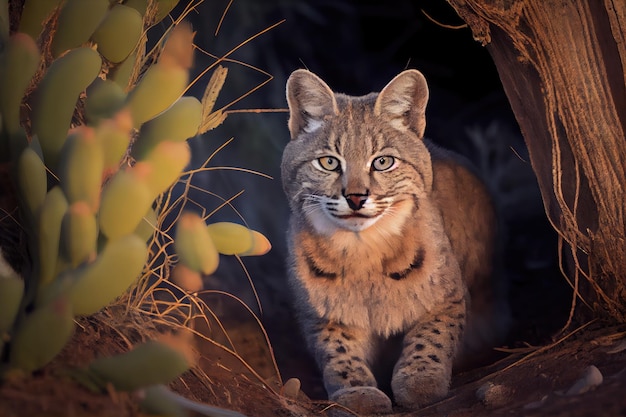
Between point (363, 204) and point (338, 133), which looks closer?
point (363, 204)

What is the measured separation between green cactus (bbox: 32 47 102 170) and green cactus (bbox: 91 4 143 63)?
239 mm

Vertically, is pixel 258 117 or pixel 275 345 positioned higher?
pixel 258 117

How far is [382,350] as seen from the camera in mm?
3912

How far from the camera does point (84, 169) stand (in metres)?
2.11

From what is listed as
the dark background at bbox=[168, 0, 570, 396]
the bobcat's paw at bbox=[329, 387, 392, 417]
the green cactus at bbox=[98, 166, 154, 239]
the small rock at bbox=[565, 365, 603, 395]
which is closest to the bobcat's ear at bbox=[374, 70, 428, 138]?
the dark background at bbox=[168, 0, 570, 396]

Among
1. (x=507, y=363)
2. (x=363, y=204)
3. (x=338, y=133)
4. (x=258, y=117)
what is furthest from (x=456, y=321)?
(x=258, y=117)

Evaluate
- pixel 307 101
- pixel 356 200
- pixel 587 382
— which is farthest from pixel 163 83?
pixel 587 382

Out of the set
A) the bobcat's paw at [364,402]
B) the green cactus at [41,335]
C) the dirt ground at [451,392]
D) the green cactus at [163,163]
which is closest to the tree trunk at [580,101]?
the dirt ground at [451,392]

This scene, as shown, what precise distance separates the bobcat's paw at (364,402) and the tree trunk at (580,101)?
104cm

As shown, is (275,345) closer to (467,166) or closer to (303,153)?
(303,153)

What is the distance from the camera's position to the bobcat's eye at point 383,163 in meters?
3.58

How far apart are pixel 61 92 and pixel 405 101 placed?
1887 mm

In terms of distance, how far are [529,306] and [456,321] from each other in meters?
1.00

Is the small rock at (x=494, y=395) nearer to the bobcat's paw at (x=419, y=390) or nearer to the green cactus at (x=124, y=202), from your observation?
the bobcat's paw at (x=419, y=390)
